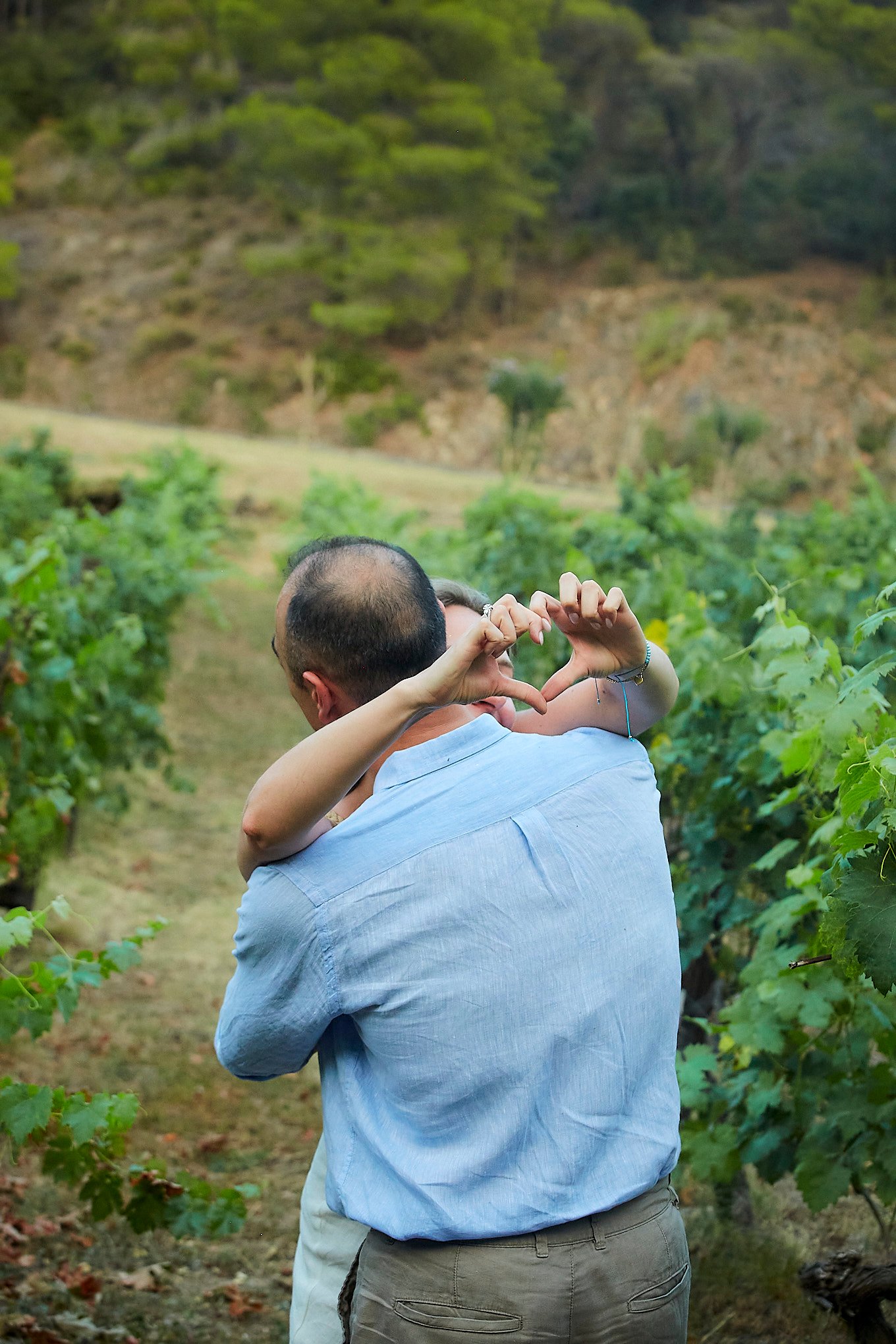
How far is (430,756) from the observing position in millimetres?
1327

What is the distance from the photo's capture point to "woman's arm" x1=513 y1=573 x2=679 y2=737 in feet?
4.33

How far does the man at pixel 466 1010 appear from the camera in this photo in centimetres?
123

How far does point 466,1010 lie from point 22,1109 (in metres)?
1.07

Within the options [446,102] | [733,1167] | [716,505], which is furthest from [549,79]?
[733,1167]

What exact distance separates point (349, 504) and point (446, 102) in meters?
33.7

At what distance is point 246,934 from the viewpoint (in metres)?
1.25

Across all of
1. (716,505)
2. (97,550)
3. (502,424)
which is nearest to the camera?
(97,550)

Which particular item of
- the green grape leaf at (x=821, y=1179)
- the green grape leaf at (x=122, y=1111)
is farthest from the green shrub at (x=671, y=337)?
the green grape leaf at (x=122, y=1111)

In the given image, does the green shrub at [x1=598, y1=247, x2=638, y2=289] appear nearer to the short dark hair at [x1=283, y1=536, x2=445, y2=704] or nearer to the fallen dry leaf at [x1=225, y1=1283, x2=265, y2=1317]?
the fallen dry leaf at [x1=225, y1=1283, x2=265, y2=1317]

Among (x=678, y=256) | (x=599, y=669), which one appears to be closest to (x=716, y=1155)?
(x=599, y=669)

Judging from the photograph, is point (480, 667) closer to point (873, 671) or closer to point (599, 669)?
point (599, 669)

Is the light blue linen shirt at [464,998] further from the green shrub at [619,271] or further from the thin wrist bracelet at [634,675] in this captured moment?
the green shrub at [619,271]

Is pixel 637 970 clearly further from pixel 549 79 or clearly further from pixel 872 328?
pixel 549 79

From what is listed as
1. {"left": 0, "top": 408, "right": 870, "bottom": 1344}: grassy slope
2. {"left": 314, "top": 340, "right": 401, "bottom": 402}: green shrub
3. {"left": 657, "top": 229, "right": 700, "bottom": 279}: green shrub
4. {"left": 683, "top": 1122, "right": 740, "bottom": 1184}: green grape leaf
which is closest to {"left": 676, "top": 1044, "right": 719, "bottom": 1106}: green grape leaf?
{"left": 683, "top": 1122, "right": 740, "bottom": 1184}: green grape leaf
